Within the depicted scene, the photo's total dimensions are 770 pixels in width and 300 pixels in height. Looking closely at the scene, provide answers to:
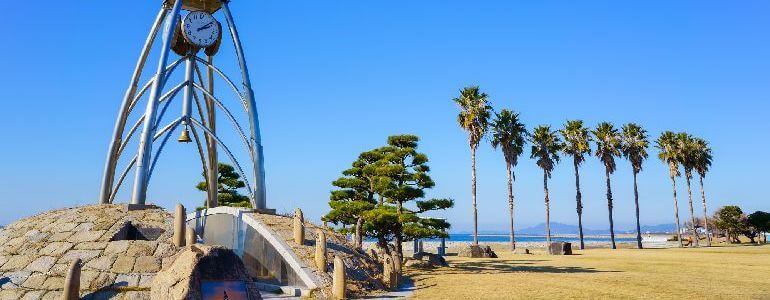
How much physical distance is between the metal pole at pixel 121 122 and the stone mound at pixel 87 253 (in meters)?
5.66

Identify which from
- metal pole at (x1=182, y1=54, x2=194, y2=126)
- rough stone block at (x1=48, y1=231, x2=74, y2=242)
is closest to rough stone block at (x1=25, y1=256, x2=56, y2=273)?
rough stone block at (x1=48, y1=231, x2=74, y2=242)

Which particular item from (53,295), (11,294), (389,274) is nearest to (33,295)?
(53,295)

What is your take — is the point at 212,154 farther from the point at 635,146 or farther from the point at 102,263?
the point at 635,146

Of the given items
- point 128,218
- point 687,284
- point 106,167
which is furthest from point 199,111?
point 687,284

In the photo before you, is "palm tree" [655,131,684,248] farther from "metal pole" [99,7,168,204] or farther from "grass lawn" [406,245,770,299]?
"metal pole" [99,7,168,204]

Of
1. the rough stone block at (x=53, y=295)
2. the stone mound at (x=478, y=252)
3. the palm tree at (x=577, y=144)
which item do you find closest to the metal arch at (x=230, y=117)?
the rough stone block at (x=53, y=295)

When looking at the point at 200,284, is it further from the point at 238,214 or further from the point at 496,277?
the point at 496,277

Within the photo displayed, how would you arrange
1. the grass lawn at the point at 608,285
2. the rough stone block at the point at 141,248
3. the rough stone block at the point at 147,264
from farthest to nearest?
1. the grass lawn at the point at 608,285
2. the rough stone block at the point at 141,248
3. the rough stone block at the point at 147,264

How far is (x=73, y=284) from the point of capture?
1178cm

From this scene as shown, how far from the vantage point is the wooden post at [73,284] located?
38.4ft

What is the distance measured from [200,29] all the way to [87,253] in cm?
1387

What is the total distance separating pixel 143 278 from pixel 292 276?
232 inches

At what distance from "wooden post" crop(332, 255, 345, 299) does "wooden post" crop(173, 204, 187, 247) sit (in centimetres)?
458

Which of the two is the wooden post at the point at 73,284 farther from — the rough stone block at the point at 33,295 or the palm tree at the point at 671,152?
the palm tree at the point at 671,152
